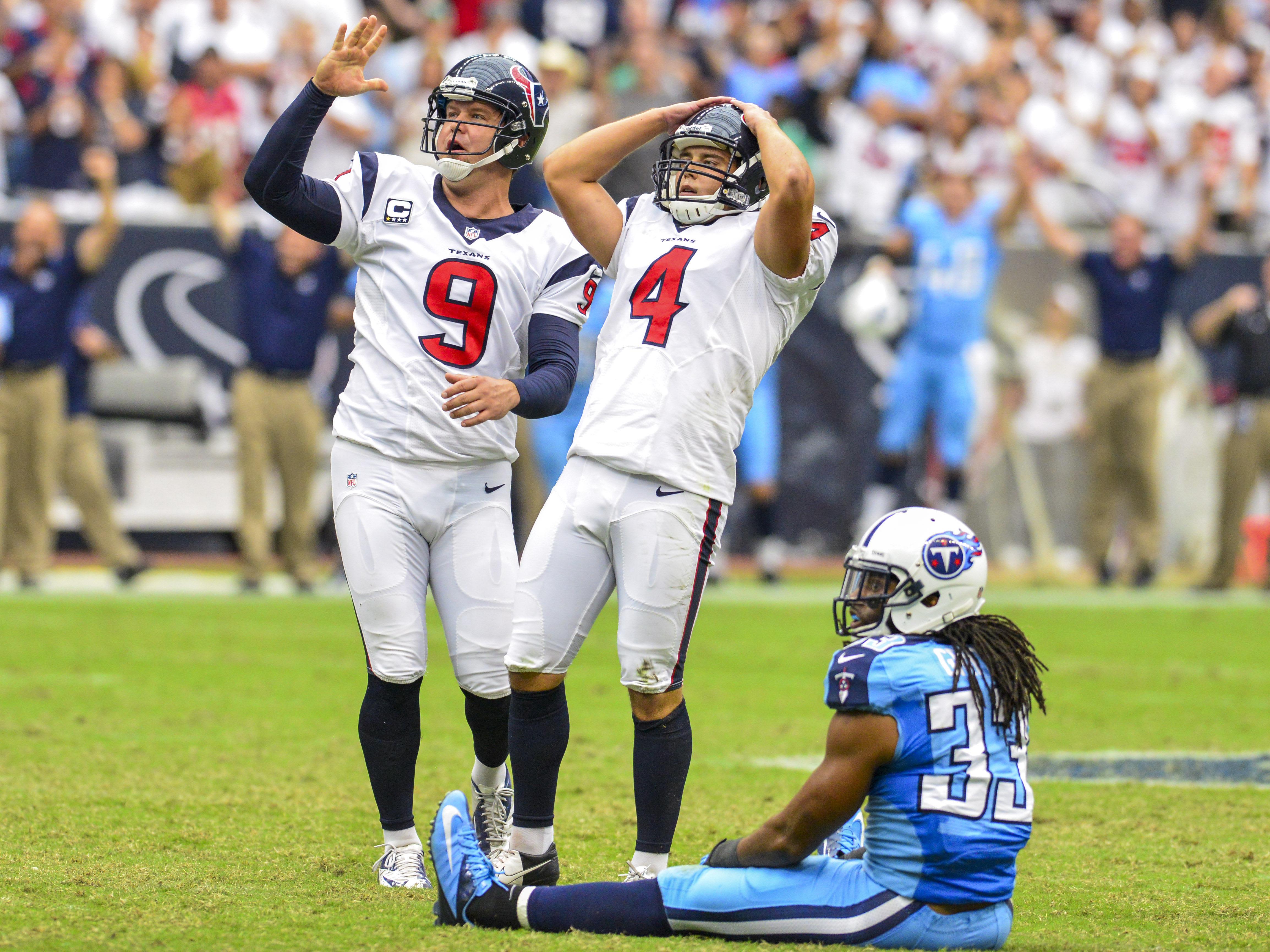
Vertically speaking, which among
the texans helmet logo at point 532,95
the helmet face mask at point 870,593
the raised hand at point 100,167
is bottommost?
the helmet face mask at point 870,593

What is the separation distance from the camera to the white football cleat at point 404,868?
4129 mm

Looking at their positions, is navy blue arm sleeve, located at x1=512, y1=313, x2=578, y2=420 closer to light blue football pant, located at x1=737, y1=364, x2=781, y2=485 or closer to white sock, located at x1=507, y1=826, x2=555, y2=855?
white sock, located at x1=507, y1=826, x2=555, y2=855

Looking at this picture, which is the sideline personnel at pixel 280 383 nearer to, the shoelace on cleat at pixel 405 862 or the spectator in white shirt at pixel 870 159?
the spectator in white shirt at pixel 870 159

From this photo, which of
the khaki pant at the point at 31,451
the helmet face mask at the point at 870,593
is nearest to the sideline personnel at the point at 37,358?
the khaki pant at the point at 31,451

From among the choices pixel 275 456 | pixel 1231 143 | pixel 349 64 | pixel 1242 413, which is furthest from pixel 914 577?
pixel 1231 143

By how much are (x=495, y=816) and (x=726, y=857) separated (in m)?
1.16

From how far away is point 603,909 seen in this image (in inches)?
139

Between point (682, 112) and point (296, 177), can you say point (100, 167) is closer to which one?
point (296, 177)

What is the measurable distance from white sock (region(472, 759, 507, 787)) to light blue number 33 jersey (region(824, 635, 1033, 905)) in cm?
138

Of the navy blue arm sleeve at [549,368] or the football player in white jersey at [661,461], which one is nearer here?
the football player in white jersey at [661,461]

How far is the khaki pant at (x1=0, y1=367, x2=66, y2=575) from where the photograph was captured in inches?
422

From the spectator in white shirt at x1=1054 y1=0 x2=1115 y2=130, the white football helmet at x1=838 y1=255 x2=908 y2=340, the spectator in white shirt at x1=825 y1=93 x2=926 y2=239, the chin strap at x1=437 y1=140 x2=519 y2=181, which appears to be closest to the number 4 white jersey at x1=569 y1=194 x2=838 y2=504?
the chin strap at x1=437 y1=140 x2=519 y2=181

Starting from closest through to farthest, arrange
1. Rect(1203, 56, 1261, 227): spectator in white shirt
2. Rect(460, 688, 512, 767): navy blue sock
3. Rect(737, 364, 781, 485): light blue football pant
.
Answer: Rect(460, 688, 512, 767): navy blue sock → Rect(737, 364, 781, 485): light blue football pant → Rect(1203, 56, 1261, 227): spectator in white shirt

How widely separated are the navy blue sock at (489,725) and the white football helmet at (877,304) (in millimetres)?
8264
